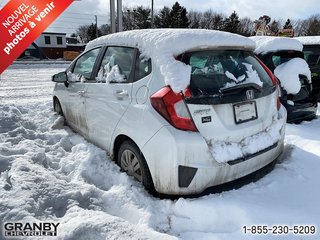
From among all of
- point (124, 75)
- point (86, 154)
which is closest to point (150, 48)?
point (124, 75)

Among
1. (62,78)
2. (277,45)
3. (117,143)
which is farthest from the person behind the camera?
(277,45)

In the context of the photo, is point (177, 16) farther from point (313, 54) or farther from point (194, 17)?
point (313, 54)

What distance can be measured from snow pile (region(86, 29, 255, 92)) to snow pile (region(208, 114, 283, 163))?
2.12 feet

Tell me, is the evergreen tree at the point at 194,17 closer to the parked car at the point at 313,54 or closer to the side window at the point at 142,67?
the parked car at the point at 313,54

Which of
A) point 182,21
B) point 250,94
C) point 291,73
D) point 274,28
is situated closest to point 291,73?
point 291,73

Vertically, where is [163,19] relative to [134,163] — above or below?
above

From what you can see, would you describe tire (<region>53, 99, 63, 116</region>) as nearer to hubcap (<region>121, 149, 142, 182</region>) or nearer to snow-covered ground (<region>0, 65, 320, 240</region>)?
snow-covered ground (<region>0, 65, 320, 240</region>)

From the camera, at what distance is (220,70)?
306 centimetres

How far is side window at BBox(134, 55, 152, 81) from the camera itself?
3.07 metres

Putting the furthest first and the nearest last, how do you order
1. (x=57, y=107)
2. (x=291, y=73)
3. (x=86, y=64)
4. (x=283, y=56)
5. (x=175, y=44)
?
(x=57, y=107) → (x=283, y=56) → (x=291, y=73) → (x=86, y=64) → (x=175, y=44)

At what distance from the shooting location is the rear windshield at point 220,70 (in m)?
2.88

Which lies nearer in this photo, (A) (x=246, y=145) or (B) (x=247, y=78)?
(A) (x=246, y=145)

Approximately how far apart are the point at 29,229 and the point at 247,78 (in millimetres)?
2486

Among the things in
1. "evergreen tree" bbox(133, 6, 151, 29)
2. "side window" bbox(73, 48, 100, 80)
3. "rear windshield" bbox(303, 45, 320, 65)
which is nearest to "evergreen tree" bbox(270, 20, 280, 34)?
"rear windshield" bbox(303, 45, 320, 65)
